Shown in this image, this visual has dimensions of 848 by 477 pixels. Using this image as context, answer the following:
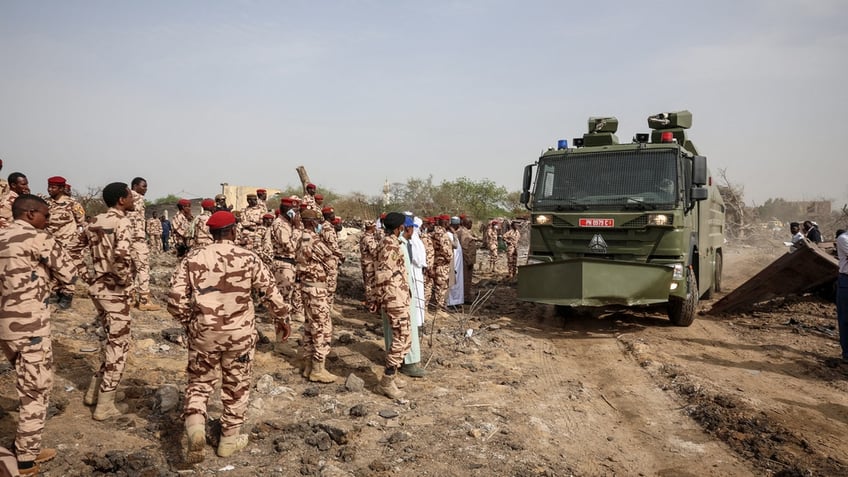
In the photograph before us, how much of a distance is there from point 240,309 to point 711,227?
9.61 metres

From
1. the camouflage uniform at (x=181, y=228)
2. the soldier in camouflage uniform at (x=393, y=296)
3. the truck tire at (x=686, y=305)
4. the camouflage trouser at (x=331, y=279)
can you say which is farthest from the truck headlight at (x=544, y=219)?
the camouflage uniform at (x=181, y=228)

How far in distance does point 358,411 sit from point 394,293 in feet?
3.95

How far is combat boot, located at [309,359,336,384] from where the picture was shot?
549cm

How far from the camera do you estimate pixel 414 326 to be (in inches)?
227

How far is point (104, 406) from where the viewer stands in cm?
430

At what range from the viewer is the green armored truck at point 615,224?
7.22 m

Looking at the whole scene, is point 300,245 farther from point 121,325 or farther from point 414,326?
point 121,325

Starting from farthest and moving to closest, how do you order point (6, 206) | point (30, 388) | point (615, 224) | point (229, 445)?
point (615, 224) → point (6, 206) → point (229, 445) → point (30, 388)

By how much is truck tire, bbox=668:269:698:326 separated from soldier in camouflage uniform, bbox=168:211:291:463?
254 inches

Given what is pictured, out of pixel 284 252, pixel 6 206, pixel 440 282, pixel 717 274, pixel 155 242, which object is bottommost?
pixel 717 274

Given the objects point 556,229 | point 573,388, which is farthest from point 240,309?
point 556,229

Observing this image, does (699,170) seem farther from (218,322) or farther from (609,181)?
(218,322)

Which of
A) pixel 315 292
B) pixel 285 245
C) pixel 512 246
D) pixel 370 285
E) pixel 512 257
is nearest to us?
pixel 315 292

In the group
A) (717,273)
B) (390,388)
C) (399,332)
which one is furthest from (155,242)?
(717,273)
